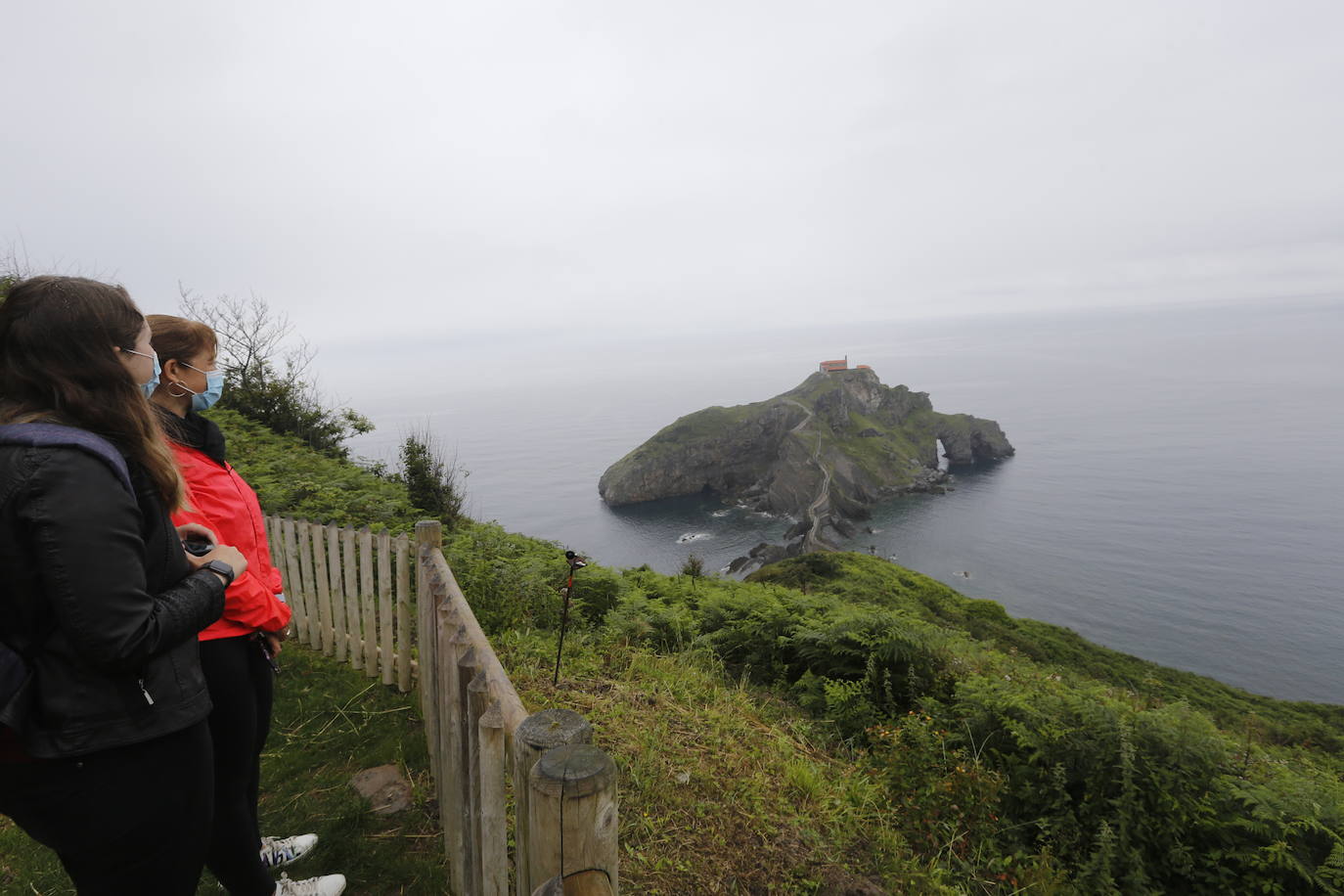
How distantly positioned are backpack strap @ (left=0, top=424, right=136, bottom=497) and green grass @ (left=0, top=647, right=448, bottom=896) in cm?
285

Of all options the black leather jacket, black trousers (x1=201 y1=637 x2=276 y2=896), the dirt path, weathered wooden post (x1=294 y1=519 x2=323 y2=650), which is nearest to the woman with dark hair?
Result: the black leather jacket

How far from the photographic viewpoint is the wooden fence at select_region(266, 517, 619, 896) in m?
1.70

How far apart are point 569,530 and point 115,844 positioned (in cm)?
7444

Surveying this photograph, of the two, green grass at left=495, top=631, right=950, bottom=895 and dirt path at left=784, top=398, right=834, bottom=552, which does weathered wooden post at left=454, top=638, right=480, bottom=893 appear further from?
dirt path at left=784, top=398, right=834, bottom=552

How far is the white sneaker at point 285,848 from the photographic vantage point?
3.30 metres

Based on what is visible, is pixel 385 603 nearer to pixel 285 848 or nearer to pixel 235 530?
pixel 285 848

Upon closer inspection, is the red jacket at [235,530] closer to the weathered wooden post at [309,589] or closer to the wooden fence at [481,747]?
the wooden fence at [481,747]

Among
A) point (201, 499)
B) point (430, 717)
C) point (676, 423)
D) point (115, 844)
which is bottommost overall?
point (676, 423)

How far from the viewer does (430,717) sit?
12.7ft

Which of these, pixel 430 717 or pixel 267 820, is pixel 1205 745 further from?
pixel 267 820

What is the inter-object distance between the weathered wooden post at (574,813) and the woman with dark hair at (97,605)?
1095 mm

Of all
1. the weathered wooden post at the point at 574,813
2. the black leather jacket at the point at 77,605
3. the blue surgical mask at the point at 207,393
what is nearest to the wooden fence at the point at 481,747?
the weathered wooden post at the point at 574,813

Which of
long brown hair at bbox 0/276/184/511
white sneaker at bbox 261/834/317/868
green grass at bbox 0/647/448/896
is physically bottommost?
green grass at bbox 0/647/448/896

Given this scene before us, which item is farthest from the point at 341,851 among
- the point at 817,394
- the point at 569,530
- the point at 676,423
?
the point at 817,394
